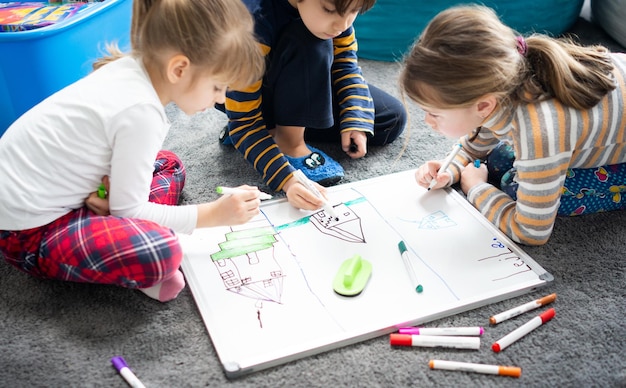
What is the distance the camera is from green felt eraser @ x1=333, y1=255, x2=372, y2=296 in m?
0.83

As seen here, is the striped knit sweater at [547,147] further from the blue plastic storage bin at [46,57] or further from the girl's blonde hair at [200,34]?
the blue plastic storage bin at [46,57]

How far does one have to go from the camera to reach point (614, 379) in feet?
2.44

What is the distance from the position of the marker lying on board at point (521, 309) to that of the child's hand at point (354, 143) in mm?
466

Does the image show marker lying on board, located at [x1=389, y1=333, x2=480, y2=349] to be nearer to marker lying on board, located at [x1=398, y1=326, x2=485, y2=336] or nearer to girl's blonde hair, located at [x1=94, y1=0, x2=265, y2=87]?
marker lying on board, located at [x1=398, y1=326, x2=485, y2=336]

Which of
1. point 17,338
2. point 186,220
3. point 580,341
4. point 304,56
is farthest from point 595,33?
point 17,338

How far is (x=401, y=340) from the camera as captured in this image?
77cm

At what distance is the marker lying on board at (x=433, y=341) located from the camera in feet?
2.52

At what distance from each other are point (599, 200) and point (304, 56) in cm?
59

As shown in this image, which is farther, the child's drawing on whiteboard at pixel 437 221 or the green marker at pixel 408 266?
the child's drawing on whiteboard at pixel 437 221

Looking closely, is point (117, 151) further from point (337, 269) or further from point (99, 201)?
point (337, 269)

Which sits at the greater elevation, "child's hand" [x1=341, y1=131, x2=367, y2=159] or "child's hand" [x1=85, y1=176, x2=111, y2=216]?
"child's hand" [x1=85, y1=176, x2=111, y2=216]

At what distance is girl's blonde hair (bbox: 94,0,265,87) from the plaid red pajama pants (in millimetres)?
236

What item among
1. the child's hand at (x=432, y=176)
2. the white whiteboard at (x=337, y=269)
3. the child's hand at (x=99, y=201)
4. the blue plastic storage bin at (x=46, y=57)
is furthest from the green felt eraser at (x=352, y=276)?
the blue plastic storage bin at (x=46, y=57)

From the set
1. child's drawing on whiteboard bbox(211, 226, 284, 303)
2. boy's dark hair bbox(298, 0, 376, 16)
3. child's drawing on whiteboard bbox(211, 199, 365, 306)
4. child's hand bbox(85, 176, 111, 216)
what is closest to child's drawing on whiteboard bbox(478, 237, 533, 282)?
child's drawing on whiteboard bbox(211, 199, 365, 306)
